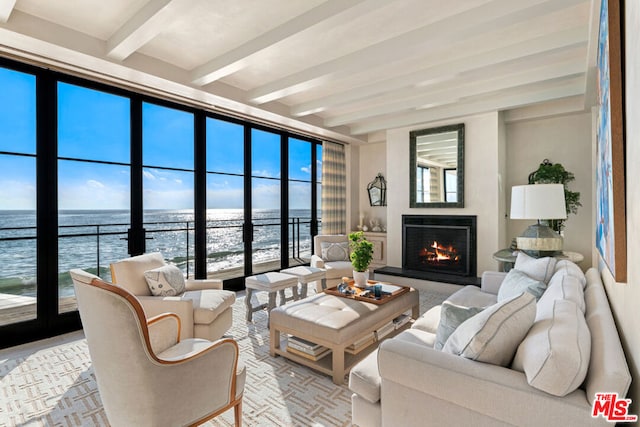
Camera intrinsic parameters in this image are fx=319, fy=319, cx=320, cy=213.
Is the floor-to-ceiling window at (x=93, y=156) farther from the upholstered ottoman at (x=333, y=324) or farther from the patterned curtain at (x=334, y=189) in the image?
the patterned curtain at (x=334, y=189)

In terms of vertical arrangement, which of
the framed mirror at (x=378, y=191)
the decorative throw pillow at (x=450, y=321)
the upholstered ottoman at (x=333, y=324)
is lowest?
the upholstered ottoman at (x=333, y=324)

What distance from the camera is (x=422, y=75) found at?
140 inches

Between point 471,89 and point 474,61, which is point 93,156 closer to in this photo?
point 474,61

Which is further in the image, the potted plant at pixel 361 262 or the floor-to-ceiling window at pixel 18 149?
the potted plant at pixel 361 262

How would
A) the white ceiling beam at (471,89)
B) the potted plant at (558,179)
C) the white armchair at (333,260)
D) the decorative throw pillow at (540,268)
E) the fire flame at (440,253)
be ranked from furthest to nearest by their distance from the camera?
the fire flame at (440,253), the white armchair at (333,260), the potted plant at (558,179), the white ceiling beam at (471,89), the decorative throw pillow at (540,268)

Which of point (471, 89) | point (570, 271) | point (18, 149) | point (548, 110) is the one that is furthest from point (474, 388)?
point (548, 110)

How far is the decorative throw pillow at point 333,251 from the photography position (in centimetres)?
488

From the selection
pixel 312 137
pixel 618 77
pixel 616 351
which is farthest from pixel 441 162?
pixel 616 351

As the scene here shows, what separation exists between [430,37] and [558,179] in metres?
3.07

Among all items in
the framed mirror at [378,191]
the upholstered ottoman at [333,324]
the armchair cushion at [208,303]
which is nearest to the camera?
the upholstered ottoman at [333,324]

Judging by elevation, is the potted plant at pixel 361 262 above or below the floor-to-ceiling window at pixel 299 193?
below

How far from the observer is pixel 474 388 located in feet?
3.99

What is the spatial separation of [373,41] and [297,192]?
3326mm

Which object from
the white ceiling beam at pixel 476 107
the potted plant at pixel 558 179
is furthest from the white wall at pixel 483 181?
the potted plant at pixel 558 179
